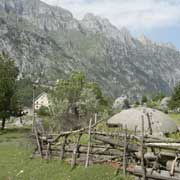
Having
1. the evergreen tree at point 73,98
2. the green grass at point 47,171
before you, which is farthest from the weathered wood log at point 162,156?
the evergreen tree at point 73,98

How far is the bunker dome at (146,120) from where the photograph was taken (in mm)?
46884

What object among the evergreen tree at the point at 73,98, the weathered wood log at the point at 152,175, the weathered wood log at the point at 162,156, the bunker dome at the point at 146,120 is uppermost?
the evergreen tree at the point at 73,98

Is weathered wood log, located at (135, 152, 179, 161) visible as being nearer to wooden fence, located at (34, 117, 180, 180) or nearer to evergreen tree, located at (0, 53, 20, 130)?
wooden fence, located at (34, 117, 180, 180)

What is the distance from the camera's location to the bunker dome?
154ft

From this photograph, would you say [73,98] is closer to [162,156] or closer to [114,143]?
[114,143]

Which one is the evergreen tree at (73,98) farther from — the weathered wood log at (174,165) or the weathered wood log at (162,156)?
the weathered wood log at (174,165)

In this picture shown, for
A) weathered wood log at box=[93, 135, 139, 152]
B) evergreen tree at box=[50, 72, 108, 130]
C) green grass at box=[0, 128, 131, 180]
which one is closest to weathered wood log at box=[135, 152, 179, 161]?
weathered wood log at box=[93, 135, 139, 152]

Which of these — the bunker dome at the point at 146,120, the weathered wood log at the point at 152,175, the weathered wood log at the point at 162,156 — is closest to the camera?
the weathered wood log at the point at 152,175

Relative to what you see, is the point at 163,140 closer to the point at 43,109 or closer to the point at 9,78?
the point at 9,78

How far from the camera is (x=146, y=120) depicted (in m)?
48.8

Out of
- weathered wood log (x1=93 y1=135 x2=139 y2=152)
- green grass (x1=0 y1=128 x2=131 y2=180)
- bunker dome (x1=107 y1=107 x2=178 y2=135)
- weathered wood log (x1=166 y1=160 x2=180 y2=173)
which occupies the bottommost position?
green grass (x1=0 y1=128 x2=131 y2=180)

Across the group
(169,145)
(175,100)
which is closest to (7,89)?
(175,100)

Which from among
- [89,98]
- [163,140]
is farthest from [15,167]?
[89,98]

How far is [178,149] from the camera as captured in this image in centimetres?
2056
